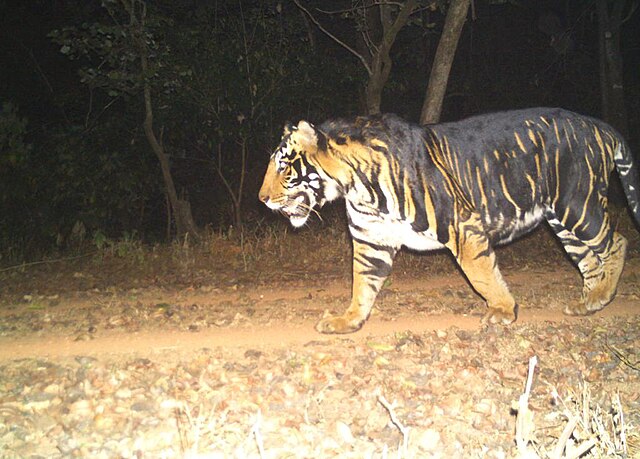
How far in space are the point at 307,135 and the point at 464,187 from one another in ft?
5.35

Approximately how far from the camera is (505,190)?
19.9 feet

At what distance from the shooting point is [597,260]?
6570 mm

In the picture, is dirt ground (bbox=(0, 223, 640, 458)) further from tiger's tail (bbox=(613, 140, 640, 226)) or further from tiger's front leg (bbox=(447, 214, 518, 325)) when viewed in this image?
tiger's tail (bbox=(613, 140, 640, 226))

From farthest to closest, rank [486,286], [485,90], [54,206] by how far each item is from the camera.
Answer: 1. [485,90]
2. [54,206]
3. [486,286]

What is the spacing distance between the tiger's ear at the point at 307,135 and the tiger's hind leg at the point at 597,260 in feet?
8.84

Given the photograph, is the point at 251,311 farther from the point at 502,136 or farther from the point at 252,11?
the point at 252,11

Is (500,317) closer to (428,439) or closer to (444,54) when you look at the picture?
(428,439)

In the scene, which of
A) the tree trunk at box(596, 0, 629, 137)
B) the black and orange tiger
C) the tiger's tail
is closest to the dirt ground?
the black and orange tiger

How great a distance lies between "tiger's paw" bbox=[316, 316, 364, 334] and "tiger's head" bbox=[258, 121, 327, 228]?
109 centimetres

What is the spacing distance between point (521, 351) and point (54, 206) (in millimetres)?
10025

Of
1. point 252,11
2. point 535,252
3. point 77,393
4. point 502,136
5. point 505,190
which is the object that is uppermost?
point 252,11

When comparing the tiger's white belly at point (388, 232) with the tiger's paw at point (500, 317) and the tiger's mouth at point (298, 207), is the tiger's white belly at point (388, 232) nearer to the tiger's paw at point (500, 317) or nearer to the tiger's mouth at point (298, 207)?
the tiger's mouth at point (298, 207)

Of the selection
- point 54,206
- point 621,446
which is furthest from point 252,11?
point 621,446

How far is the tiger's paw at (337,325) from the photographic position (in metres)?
→ 5.76
